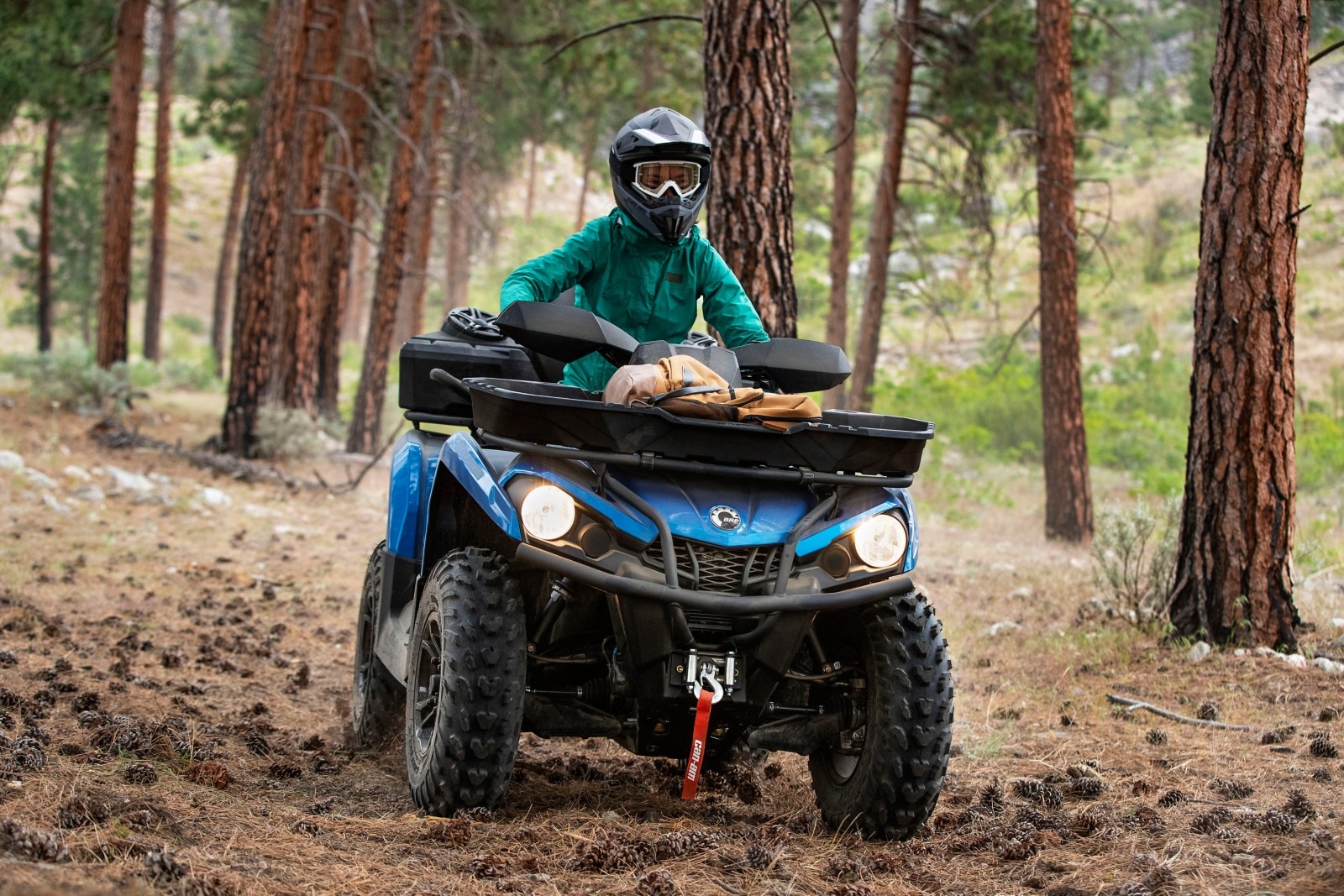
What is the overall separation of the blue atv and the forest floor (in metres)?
0.29

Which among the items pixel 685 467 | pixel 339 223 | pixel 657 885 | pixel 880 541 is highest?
pixel 339 223

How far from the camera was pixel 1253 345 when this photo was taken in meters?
7.05

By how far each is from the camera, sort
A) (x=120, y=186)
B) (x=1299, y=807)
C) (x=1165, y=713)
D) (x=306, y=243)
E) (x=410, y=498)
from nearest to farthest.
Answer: (x=1299, y=807), (x=410, y=498), (x=1165, y=713), (x=306, y=243), (x=120, y=186)

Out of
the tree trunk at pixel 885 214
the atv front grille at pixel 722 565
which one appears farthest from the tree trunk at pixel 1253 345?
the tree trunk at pixel 885 214

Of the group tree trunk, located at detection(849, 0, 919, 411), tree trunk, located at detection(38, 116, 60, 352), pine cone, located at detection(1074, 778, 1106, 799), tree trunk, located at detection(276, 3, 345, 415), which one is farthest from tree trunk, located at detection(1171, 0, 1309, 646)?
tree trunk, located at detection(38, 116, 60, 352)

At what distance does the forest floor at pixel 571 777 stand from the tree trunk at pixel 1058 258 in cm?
391

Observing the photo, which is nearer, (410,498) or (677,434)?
(677,434)

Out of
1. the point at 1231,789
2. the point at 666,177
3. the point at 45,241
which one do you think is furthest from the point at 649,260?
the point at 45,241

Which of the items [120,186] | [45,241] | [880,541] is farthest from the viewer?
[45,241]

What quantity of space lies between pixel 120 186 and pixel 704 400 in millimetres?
17603

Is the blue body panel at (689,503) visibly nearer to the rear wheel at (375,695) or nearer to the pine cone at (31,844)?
the pine cone at (31,844)

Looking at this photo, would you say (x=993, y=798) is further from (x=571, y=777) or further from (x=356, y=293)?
(x=356, y=293)

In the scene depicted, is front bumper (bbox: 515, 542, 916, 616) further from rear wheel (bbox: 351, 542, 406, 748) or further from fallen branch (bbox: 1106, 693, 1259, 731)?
fallen branch (bbox: 1106, 693, 1259, 731)

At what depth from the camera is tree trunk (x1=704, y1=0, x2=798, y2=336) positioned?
768 centimetres
